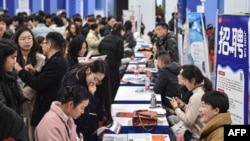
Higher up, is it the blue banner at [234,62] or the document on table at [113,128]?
the blue banner at [234,62]

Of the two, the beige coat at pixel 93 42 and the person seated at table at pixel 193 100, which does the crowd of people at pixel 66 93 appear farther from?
the beige coat at pixel 93 42

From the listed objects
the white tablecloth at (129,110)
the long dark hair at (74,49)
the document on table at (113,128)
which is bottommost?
the white tablecloth at (129,110)

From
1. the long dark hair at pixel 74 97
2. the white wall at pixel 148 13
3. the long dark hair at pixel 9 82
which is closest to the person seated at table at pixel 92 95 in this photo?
the long dark hair at pixel 9 82

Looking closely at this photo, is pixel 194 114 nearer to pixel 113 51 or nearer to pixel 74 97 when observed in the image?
pixel 74 97

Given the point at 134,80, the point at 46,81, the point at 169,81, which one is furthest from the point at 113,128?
the point at 134,80

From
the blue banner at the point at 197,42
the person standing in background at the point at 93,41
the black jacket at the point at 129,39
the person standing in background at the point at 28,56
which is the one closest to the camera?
the person standing in background at the point at 28,56

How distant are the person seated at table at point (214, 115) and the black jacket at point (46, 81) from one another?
51.9 inches

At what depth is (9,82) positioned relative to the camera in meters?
3.25

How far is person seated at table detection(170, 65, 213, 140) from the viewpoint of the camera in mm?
4238

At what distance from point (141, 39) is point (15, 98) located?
11.2 m

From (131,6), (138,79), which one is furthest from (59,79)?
(131,6)

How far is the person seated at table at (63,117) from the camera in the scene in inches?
114

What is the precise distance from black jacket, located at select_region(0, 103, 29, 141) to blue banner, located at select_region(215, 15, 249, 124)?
1.68 metres

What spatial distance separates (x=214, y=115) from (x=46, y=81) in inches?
58.5
